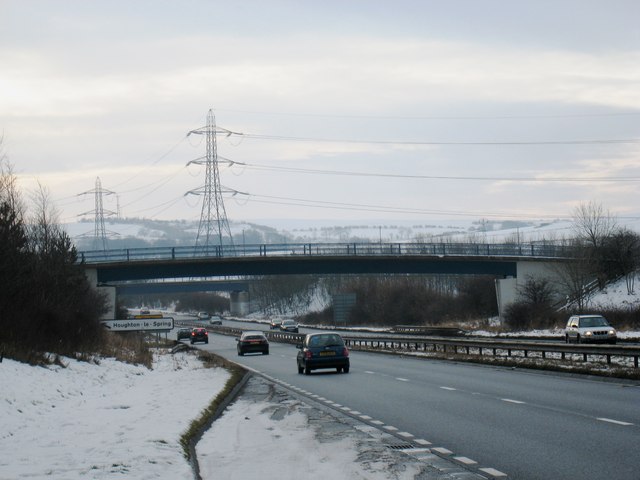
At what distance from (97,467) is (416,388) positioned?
15152 millimetres

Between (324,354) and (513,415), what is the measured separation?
60.3 feet

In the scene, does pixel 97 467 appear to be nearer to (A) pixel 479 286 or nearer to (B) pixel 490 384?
(B) pixel 490 384

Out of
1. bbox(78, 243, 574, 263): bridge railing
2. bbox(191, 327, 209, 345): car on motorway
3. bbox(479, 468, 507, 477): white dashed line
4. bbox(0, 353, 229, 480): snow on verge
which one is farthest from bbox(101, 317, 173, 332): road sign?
bbox(191, 327, 209, 345): car on motorway

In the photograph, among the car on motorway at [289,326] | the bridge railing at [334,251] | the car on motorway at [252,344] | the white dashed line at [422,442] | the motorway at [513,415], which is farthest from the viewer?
the car on motorway at [289,326]

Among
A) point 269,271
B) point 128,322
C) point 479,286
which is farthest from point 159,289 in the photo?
point 128,322

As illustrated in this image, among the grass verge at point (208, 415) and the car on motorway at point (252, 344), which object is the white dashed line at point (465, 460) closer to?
the grass verge at point (208, 415)

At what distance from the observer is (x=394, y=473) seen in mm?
11203

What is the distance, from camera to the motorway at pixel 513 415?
11.5 metres

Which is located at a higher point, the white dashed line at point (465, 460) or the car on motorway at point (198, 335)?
the white dashed line at point (465, 460)

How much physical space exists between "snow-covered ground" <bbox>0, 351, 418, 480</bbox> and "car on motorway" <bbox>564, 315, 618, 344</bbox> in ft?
77.2

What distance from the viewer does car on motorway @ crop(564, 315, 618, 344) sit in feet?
138

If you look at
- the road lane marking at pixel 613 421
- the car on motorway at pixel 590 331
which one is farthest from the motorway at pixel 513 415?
the car on motorway at pixel 590 331

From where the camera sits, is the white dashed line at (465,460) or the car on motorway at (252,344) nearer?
the white dashed line at (465,460)

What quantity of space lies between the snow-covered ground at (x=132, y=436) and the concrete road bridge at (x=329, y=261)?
1777 inches
